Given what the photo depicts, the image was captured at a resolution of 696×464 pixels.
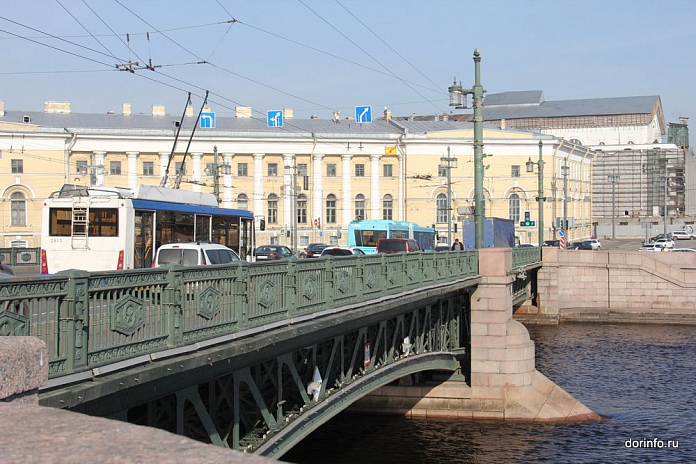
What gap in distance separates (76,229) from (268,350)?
36.1 ft

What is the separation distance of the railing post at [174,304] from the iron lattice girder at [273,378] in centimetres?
23

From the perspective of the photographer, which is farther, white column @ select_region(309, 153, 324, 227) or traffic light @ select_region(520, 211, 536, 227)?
white column @ select_region(309, 153, 324, 227)

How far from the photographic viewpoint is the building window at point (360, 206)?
7738 cm

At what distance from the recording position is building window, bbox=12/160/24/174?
67625mm

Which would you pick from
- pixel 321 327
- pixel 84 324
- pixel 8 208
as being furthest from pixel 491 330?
pixel 8 208

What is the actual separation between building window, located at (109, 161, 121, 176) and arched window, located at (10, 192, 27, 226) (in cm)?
705

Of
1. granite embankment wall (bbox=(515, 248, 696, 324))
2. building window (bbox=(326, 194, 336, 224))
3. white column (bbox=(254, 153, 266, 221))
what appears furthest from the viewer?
building window (bbox=(326, 194, 336, 224))

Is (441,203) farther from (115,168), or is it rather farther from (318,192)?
(115,168)

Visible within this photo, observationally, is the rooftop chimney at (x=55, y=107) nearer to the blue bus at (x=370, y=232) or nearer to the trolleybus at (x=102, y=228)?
the blue bus at (x=370, y=232)

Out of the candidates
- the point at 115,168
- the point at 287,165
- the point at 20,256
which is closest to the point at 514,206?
the point at 287,165

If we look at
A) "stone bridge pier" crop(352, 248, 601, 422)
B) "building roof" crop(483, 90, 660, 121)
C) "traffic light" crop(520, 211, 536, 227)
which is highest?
"building roof" crop(483, 90, 660, 121)

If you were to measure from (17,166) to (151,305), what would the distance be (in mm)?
64245

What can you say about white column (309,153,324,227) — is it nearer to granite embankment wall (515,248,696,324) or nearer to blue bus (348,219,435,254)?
blue bus (348,219,435,254)

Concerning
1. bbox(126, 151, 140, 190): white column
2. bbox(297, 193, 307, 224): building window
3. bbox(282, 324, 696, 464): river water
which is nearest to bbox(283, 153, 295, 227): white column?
bbox(297, 193, 307, 224): building window
